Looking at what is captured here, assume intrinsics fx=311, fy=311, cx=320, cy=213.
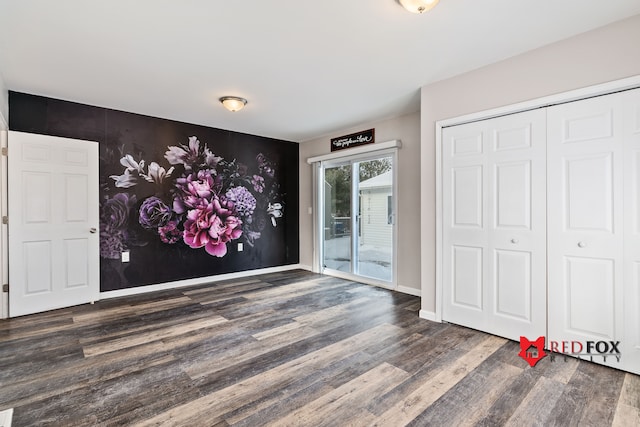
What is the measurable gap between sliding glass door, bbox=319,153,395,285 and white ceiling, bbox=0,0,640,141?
4.46 feet

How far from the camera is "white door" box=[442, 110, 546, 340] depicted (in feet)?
8.72

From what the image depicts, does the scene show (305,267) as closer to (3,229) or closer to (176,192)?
(176,192)

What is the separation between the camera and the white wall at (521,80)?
227 cm

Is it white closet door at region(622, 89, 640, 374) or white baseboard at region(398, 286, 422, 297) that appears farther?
white baseboard at region(398, 286, 422, 297)

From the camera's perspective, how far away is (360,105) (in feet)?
13.3

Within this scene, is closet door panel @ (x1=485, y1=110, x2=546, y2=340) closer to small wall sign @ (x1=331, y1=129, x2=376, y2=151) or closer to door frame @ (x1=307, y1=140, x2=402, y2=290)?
door frame @ (x1=307, y1=140, x2=402, y2=290)

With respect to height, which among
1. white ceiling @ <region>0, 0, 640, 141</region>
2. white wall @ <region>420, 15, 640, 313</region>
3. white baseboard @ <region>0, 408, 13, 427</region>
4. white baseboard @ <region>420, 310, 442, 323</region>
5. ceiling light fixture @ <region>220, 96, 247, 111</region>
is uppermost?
white ceiling @ <region>0, 0, 640, 141</region>

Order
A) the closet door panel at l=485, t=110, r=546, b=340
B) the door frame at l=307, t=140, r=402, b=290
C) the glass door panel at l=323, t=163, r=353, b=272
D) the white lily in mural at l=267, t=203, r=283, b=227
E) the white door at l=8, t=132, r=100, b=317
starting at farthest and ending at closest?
the white lily in mural at l=267, t=203, r=283, b=227
the glass door panel at l=323, t=163, r=353, b=272
the door frame at l=307, t=140, r=402, b=290
the white door at l=8, t=132, r=100, b=317
the closet door panel at l=485, t=110, r=546, b=340

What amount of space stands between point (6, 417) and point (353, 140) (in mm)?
4700

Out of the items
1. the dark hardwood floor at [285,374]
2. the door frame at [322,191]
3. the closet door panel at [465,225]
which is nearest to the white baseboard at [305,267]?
the door frame at [322,191]

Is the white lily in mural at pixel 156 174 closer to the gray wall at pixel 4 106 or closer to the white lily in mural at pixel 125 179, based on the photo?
the white lily in mural at pixel 125 179

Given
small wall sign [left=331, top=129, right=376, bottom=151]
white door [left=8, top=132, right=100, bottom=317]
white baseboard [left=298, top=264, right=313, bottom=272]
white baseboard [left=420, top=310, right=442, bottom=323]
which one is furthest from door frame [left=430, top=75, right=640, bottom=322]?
white door [left=8, top=132, right=100, bottom=317]

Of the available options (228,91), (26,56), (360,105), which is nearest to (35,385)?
(26,56)

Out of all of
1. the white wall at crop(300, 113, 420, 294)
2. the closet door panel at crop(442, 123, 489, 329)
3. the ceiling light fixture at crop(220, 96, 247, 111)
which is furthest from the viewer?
the white wall at crop(300, 113, 420, 294)
